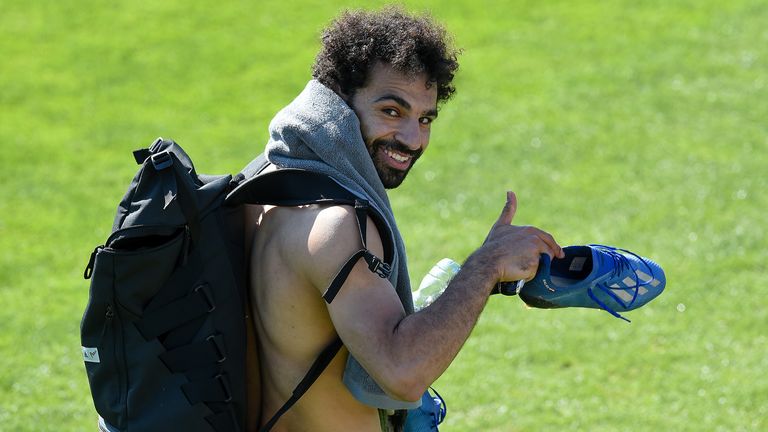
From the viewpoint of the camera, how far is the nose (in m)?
3.40

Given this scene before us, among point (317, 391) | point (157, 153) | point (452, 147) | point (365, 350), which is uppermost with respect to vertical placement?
point (157, 153)

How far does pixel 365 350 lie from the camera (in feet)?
9.66

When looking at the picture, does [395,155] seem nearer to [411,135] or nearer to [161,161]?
[411,135]

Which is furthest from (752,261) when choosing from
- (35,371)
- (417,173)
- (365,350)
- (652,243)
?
(365,350)

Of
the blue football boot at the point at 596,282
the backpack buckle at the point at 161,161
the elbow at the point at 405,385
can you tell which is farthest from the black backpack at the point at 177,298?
the blue football boot at the point at 596,282

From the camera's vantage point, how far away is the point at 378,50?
3.42m

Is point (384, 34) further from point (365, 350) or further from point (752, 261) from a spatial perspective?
point (752, 261)

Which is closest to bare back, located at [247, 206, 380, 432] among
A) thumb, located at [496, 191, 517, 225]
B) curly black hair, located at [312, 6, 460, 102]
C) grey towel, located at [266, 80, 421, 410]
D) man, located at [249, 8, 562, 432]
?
man, located at [249, 8, 562, 432]

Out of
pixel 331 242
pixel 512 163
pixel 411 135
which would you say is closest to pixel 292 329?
pixel 331 242

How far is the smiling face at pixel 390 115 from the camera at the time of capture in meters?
3.38

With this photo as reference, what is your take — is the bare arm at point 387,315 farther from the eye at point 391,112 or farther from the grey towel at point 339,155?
the eye at point 391,112

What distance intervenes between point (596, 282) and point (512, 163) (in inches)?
215

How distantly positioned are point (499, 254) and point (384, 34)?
2.52 ft

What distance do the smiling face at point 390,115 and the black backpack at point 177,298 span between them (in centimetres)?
30
